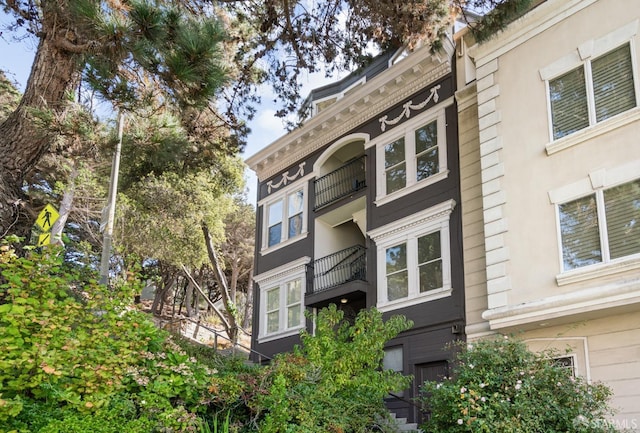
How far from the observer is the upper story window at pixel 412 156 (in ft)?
50.8

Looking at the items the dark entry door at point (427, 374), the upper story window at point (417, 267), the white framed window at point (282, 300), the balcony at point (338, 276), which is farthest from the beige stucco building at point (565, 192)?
the white framed window at point (282, 300)

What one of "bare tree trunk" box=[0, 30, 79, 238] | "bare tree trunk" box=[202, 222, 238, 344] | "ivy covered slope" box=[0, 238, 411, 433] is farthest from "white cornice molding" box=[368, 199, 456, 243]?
"bare tree trunk" box=[202, 222, 238, 344]

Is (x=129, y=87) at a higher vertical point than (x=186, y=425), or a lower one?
higher

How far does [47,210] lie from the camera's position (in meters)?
8.29

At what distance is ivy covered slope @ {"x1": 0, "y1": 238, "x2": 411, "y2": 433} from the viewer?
267 inches

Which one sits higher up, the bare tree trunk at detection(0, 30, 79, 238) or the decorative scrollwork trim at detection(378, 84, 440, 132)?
the decorative scrollwork trim at detection(378, 84, 440, 132)

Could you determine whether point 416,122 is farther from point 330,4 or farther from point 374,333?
point 374,333

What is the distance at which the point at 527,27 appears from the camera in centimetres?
1291

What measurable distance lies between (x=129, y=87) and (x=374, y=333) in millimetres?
5673

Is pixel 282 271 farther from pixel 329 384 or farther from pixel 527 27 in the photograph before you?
pixel 527 27

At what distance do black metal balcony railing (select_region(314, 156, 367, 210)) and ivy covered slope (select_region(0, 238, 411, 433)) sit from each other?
382 inches

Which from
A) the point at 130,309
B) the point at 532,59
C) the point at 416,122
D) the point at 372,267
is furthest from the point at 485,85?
the point at 130,309

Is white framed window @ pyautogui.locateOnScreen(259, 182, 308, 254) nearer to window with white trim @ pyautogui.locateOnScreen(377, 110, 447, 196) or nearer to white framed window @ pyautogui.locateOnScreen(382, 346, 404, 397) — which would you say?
window with white trim @ pyautogui.locateOnScreen(377, 110, 447, 196)

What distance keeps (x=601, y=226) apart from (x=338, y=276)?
8.83 metres
